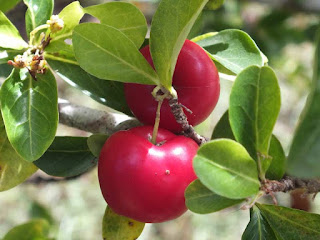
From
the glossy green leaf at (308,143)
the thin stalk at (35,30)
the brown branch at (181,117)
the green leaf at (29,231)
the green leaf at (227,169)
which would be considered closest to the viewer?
the glossy green leaf at (308,143)

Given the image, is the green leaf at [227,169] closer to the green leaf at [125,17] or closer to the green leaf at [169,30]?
the green leaf at [169,30]

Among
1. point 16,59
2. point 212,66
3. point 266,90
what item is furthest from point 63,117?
point 266,90

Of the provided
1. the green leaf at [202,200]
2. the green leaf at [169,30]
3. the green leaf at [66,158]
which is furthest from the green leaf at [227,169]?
the green leaf at [66,158]

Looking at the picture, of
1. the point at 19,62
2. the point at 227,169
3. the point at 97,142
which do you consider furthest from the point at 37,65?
the point at 227,169

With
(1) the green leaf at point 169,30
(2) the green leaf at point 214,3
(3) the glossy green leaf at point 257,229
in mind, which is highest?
(1) the green leaf at point 169,30

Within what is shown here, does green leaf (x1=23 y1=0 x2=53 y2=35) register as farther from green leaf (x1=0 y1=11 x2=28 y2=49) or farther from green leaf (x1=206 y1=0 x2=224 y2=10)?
green leaf (x1=206 y1=0 x2=224 y2=10)

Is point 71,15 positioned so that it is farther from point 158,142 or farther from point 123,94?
point 158,142
